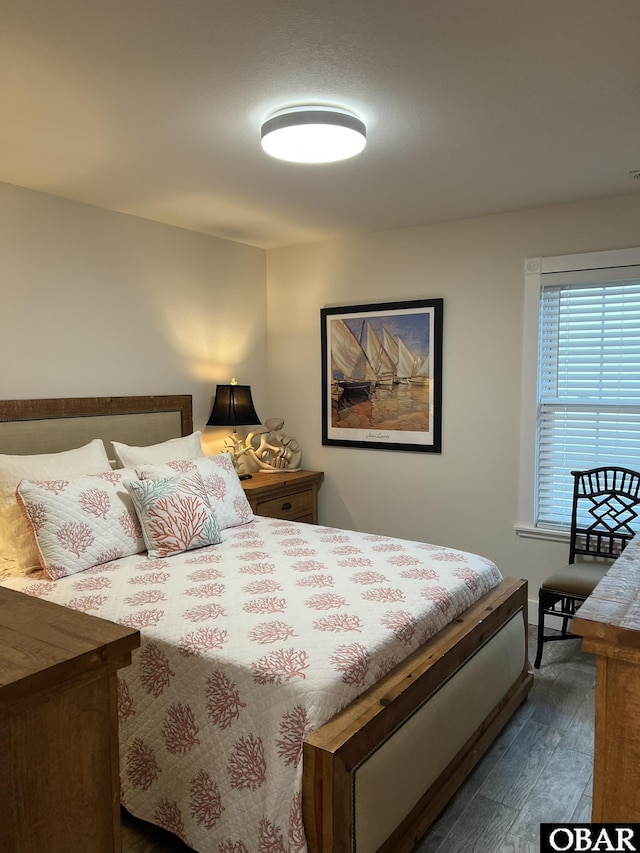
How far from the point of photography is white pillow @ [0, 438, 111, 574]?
8.73ft

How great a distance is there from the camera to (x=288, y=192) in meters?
3.33

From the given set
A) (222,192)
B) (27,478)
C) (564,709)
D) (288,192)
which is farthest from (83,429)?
(564,709)

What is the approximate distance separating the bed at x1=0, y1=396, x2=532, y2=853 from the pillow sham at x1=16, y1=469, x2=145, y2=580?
2 centimetres

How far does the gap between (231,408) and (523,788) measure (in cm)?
276

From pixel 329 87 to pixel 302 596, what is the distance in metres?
1.80

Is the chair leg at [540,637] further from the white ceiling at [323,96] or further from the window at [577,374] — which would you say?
the white ceiling at [323,96]

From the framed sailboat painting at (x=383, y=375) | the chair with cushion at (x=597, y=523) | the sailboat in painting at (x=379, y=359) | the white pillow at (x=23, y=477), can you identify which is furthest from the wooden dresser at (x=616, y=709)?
the sailboat in painting at (x=379, y=359)

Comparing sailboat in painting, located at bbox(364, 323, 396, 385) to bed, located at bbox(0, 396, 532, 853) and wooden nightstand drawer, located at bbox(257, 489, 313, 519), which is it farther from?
bed, located at bbox(0, 396, 532, 853)

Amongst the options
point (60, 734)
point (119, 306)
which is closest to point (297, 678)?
point (60, 734)

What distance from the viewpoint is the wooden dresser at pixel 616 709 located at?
1.09 meters

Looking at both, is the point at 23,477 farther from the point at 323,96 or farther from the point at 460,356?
the point at 460,356

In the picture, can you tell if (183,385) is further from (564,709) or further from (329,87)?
(564,709)

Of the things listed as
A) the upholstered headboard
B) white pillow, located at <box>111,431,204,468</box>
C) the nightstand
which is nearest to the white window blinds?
the nightstand

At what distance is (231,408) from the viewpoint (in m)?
4.23
